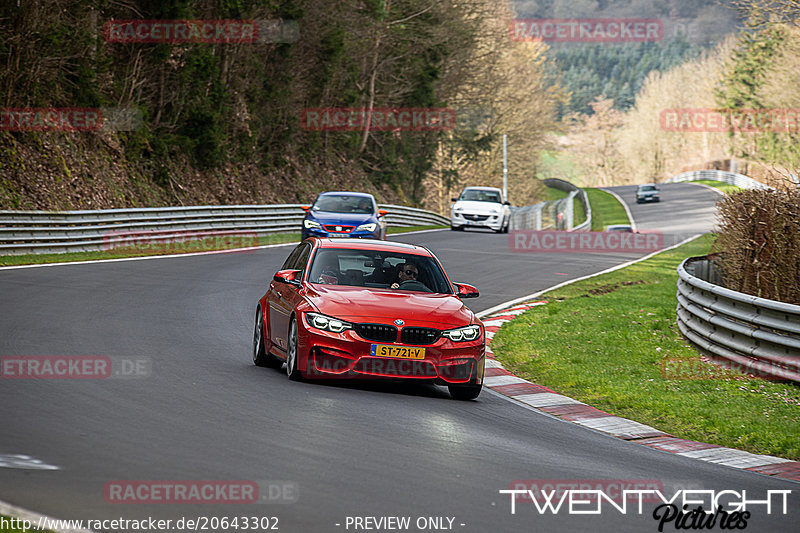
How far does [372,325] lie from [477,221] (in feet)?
104

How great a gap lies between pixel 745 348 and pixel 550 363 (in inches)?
95.5

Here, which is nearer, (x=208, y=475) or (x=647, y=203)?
(x=208, y=475)

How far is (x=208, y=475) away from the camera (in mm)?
6348

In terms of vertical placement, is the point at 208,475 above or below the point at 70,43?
below

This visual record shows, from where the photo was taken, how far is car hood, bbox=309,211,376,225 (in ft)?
90.5

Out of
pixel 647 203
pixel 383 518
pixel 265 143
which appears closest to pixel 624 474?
pixel 383 518

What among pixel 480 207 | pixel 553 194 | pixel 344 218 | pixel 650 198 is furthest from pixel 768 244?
pixel 553 194

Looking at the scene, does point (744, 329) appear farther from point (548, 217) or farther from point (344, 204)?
point (548, 217)

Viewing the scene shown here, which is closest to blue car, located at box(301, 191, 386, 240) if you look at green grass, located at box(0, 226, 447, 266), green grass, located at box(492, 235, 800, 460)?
green grass, located at box(0, 226, 447, 266)

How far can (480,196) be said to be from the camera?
42.8 metres

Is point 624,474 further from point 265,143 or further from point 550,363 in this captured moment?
point 265,143

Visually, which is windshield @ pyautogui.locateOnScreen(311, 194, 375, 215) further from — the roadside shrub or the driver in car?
the driver in car

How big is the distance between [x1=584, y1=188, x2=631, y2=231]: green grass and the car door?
49.6 meters
